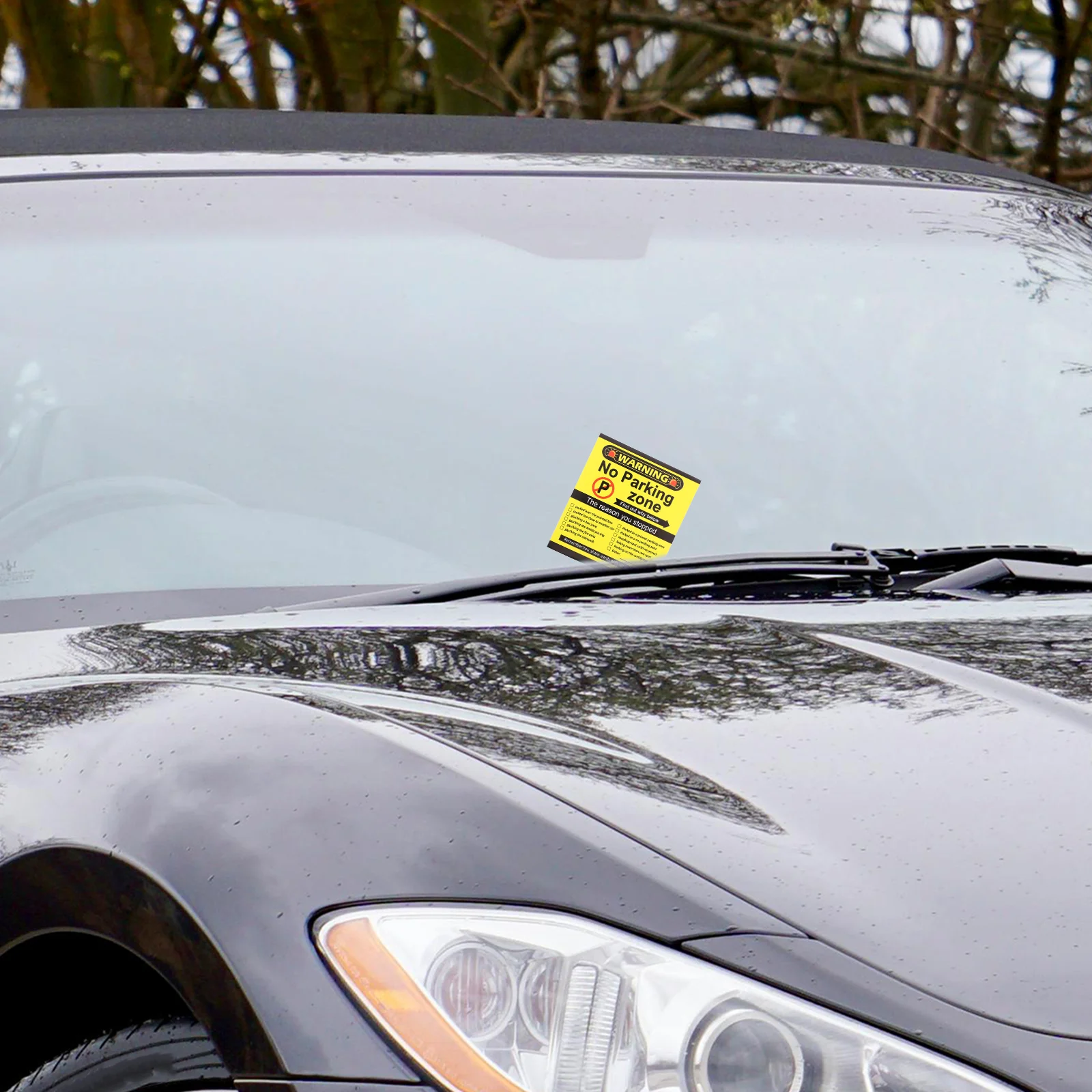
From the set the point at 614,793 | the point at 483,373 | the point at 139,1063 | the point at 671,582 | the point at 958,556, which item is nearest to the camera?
the point at 614,793

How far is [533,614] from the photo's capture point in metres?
1.69

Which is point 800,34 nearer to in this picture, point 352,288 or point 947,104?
point 947,104

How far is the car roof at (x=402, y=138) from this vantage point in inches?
91.3

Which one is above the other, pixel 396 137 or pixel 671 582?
pixel 396 137

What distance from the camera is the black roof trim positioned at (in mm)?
2320

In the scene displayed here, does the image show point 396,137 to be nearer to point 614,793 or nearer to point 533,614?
point 533,614

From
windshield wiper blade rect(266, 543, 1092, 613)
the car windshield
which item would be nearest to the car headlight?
windshield wiper blade rect(266, 543, 1092, 613)

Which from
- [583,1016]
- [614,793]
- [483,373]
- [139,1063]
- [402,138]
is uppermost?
[402,138]

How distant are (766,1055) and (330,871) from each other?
33 centimetres

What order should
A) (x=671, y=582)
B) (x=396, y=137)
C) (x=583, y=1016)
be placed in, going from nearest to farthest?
(x=583, y=1016)
(x=671, y=582)
(x=396, y=137)

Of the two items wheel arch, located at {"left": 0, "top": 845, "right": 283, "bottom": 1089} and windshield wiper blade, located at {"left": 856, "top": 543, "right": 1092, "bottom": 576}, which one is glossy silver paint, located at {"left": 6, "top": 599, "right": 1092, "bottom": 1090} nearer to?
wheel arch, located at {"left": 0, "top": 845, "right": 283, "bottom": 1089}

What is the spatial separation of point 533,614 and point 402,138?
102 centimetres

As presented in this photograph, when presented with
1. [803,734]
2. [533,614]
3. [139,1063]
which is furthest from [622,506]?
[139,1063]

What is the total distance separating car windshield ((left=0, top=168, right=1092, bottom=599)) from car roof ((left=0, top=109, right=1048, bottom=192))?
4.7 inches
